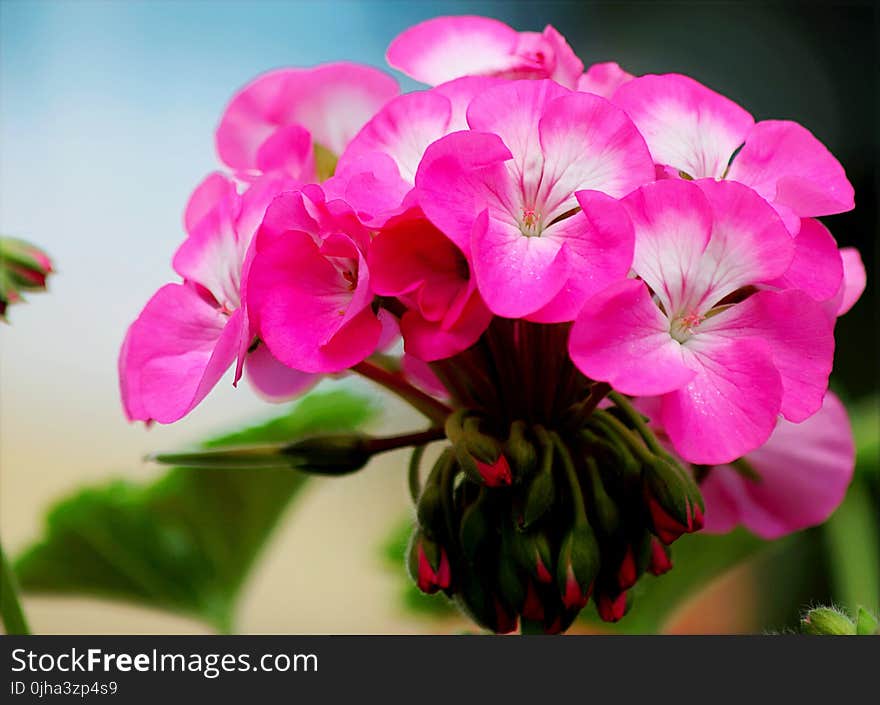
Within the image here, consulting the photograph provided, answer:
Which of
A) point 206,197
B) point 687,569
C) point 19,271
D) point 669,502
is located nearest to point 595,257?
point 669,502

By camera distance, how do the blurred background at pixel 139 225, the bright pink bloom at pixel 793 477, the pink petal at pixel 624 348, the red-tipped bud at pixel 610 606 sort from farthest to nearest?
the blurred background at pixel 139 225
the bright pink bloom at pixel 793 477
the red-tipped bud at pixel 610 606
the pink petal at pixel 624 348

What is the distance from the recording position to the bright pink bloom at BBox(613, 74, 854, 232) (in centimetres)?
44

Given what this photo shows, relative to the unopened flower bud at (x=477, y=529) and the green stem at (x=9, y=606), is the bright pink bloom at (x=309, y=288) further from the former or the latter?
the green stem at (x=9, y=606)

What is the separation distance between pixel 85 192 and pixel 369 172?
2.25 feet

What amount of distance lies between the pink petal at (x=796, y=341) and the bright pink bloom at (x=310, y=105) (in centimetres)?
26

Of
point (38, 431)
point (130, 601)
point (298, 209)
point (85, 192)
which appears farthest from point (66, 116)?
point (298, 209)

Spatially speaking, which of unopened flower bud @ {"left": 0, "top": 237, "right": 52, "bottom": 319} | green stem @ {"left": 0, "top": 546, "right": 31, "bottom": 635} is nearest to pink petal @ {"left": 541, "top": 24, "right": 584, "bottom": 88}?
unopened flower bud @ {"left": 0, "top": 237, "right": 52, "bottom": 319}

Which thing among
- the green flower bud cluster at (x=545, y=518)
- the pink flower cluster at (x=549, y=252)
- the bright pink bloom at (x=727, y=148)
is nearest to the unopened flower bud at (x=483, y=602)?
the green flower bud cluster at (x=545, y=518)

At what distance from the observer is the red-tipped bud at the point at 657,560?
483mm

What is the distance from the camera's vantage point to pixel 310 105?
56 cm

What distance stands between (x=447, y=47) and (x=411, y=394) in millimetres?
193

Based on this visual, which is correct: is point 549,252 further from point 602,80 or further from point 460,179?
point 602,80

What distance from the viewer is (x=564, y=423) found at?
488 millimetres
